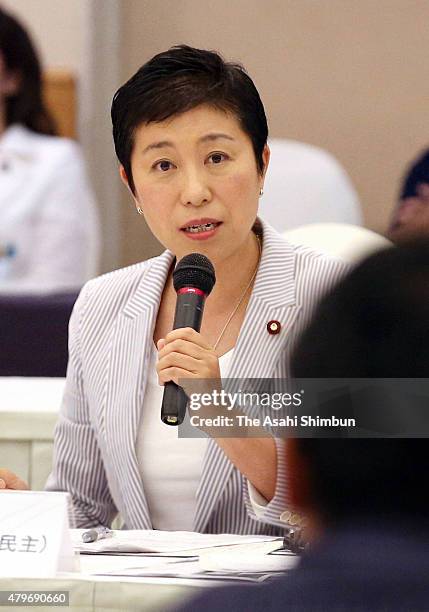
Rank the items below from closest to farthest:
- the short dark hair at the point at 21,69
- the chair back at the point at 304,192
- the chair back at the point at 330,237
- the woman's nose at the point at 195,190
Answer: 1. the woman's nose at the point at 195,190
2. the chair back at the point at 330,237
3. the chair back at the point at 304,192
4. the short dark hair at the point at 21,69

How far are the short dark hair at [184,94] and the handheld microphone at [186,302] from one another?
33cm

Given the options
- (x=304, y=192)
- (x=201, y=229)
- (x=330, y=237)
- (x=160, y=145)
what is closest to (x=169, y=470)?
(x=201, y=229)

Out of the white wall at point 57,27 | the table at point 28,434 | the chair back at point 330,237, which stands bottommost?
the table at point 28,434

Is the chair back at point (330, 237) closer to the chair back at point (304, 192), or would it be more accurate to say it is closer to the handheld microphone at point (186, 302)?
the handheld microphone at point (186, 302)

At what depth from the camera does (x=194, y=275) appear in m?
1.25

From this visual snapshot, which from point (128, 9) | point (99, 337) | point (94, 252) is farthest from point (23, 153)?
point (99, 337)

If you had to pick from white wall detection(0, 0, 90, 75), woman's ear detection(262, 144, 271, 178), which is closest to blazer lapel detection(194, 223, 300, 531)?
woman's ear detection(262, 144, 271, 178)

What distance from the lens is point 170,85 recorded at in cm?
155

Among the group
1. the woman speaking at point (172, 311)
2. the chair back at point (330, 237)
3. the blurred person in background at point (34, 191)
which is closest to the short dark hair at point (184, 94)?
the woman speaking at point (172, 311)

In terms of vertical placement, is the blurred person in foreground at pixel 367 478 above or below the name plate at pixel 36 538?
below

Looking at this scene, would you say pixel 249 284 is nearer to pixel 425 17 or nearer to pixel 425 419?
pixel 425 419

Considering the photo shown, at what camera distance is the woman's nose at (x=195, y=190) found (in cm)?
152

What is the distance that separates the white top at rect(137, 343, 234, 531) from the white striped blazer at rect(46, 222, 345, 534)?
0.02 metres

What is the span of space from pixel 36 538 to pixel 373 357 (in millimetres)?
636
